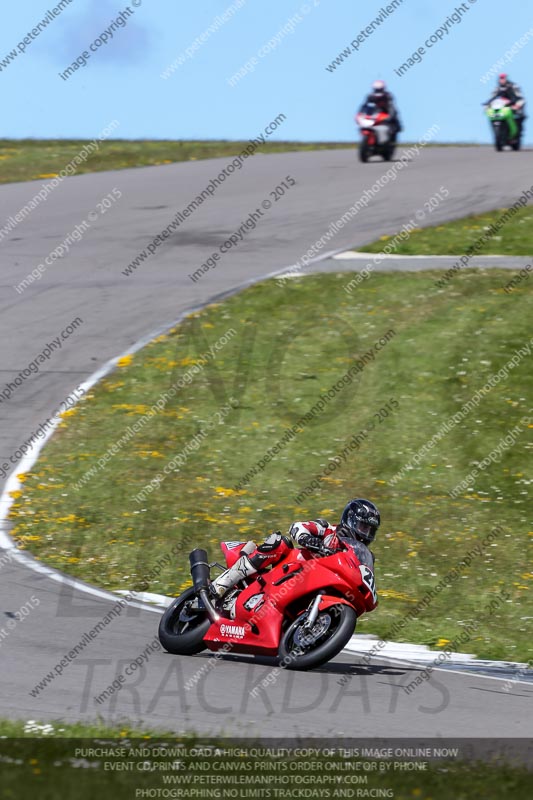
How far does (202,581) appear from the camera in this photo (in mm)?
9656

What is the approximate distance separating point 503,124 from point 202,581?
1197 inches

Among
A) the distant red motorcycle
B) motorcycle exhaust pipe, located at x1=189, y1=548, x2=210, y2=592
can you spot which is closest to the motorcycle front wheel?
the distant red motorcycle

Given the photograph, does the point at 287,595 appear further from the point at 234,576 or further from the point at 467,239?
the point at 467,239

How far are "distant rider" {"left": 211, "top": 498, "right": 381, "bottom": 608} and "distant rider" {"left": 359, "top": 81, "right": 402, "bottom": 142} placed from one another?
25.4 m

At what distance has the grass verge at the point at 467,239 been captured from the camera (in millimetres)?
24328

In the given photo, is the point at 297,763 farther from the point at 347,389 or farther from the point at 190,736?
the point at 347,389

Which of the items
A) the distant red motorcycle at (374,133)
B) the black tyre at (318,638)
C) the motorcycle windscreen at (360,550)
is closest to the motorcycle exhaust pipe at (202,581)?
the black tyre at (318,638)

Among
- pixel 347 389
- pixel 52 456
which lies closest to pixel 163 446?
pixel 52 456

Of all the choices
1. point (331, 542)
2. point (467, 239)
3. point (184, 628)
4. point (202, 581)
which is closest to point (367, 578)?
point (331, 542)

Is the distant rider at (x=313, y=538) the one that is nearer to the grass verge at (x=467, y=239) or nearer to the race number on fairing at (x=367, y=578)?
the race number on fairing at (x=367, y=578)

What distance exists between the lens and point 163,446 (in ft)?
55.5

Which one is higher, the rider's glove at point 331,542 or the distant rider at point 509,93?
the distant rider at point 509,93

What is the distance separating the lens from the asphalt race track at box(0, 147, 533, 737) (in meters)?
8.23

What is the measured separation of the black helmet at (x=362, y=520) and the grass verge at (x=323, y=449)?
197 centimetres
